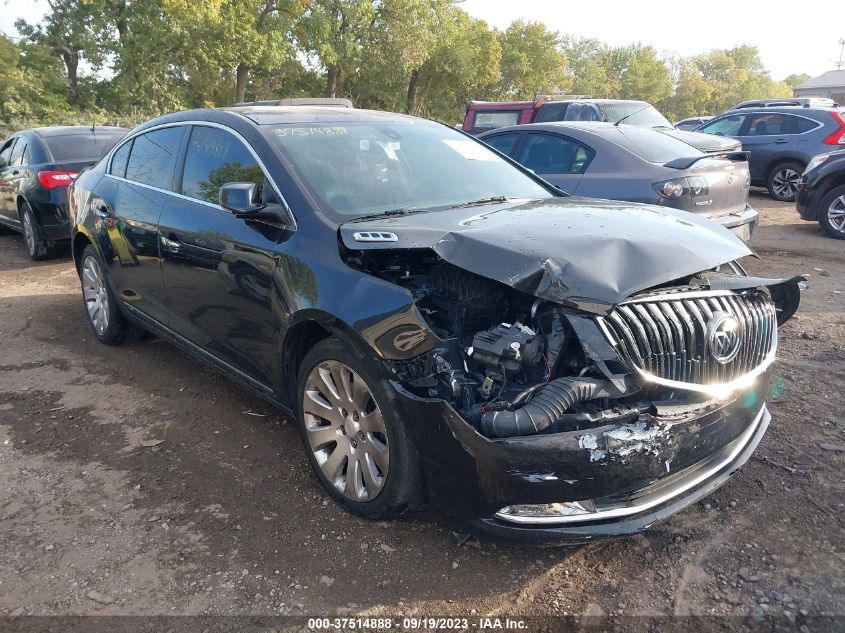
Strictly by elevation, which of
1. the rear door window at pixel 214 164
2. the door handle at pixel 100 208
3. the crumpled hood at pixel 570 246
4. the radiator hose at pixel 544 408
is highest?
the rear door window at pixel 214 164

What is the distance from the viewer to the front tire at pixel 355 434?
260cm

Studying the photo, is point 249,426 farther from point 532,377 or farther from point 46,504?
point 532,377

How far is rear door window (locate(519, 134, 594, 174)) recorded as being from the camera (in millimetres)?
7047

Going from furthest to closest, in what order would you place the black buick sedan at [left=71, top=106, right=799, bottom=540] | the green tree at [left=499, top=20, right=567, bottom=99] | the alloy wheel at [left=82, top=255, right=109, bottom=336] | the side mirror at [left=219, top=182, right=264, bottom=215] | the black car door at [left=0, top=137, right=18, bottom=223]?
the green tree at [left=499, top=20, right=567, bottom=99] → the black car door at [left=0, top=137, right=18, bottom=223] → the alloy wheel at [left=82, top=255, right=109, bottom=336] → the side mirror at [left=219, top=182, right=264, bottom=215] → the black buick sedan at [left=71, top=106, right=799, bottom=540]

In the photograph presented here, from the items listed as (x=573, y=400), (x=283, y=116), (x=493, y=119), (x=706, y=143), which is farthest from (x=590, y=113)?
(x=573, y=400)

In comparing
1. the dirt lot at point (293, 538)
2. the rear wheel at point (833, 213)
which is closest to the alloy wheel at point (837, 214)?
the rear wheel at point (833, 213)

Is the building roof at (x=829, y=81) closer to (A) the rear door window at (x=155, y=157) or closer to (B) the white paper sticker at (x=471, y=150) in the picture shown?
(B) the white paper sticker at (x=471, y=150)

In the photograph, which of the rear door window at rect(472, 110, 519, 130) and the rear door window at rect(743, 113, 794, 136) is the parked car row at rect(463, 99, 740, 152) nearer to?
the rear door window at rect(472, 110, 519, 130)

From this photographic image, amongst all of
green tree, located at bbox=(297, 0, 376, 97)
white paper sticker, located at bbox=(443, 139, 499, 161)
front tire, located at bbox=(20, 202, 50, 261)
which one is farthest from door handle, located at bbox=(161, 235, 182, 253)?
green tree, located at bbox=(297, 0, 376, 97)

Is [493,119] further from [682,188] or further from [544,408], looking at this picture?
[544,408]

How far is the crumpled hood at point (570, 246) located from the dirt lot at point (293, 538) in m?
1.12

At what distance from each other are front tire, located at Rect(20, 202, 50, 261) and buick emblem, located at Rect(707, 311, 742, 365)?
8125 millimetres

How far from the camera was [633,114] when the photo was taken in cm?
1099

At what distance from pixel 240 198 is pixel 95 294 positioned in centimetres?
284
